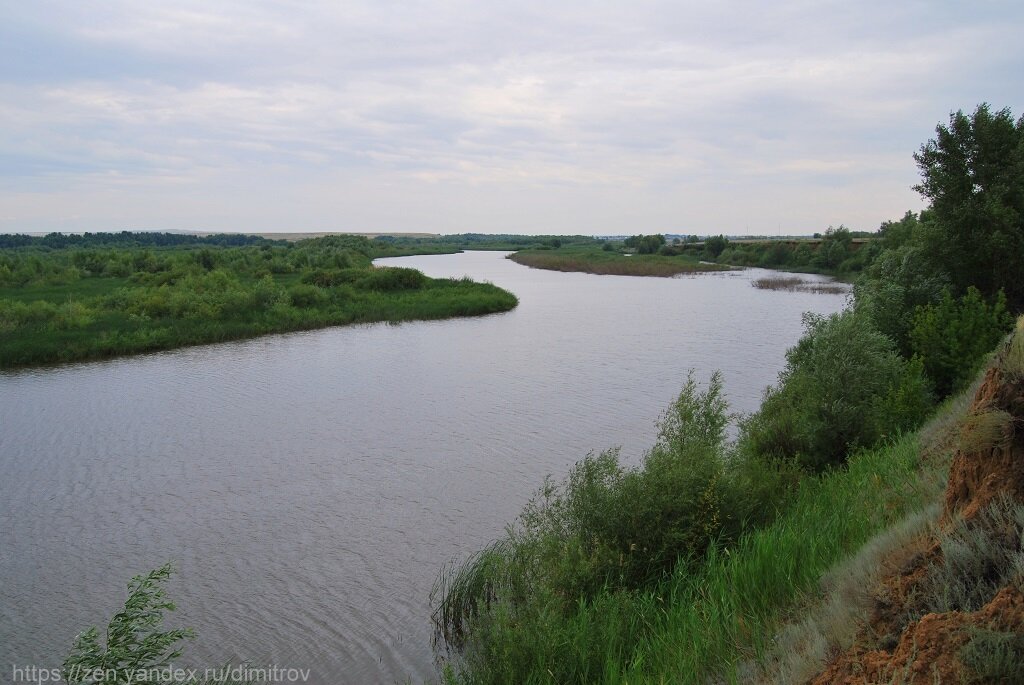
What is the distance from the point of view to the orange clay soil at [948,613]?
397 centimetres

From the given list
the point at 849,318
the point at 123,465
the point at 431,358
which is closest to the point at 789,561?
the point at 849,318

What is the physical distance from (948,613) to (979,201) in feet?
64.2

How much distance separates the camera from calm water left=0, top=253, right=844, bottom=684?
10.1 m

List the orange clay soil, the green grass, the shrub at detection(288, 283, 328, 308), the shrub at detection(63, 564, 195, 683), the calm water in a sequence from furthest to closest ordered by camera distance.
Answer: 1. the shrub at detection(288, 283, 328, 308)
2. the calm water
3. the shrub at detection(63, 564, 195, 683)
4. the green grass
5. the orange clay soil

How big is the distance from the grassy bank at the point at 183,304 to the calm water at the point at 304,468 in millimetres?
2165

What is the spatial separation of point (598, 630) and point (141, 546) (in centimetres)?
886

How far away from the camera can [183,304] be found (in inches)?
1492

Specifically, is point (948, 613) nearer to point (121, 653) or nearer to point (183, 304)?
point (121, 653)

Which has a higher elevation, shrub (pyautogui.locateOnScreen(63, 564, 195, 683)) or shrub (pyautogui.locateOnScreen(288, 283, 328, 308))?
Result: shrub (pyautogui.locateOnScreen(288, 283, 328, 308))

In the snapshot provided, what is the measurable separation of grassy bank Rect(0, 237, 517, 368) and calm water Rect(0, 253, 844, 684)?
85.2 inches

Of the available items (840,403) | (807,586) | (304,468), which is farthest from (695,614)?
(304,468)

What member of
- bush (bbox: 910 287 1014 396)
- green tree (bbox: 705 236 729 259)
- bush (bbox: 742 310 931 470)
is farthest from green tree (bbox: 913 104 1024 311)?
green tree (bbox: 705 236 729 259)

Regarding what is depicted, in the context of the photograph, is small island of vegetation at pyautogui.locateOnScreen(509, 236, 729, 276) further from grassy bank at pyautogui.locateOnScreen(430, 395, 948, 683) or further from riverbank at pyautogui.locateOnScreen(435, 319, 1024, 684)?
grassy bank at pyautogui.locateOnScreen(430, 395, 948, 683)

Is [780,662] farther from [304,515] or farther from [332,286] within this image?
[332,286]
